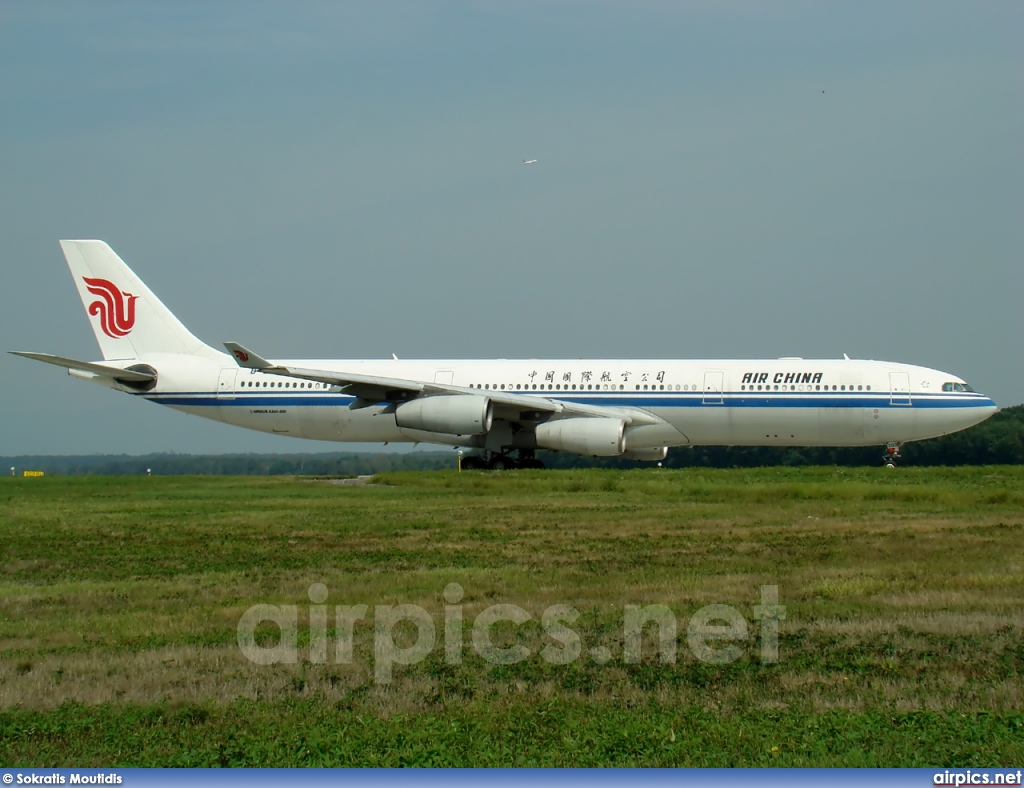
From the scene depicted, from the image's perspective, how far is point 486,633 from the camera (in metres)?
8.52

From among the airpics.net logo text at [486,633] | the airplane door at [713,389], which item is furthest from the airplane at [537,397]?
the airpics.net logo text at [486,633]

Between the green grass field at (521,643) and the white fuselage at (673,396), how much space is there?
1253 cm

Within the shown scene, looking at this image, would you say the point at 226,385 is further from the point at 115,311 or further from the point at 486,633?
the point at 486,633

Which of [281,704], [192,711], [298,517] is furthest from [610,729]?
[298,517]

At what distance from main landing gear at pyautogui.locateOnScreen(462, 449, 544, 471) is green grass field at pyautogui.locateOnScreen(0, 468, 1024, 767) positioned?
1390 centimetres

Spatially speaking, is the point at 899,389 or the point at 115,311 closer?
the point at 899,389

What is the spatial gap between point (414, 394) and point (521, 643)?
908 inches

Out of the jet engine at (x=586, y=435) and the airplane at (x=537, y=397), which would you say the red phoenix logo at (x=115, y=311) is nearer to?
the airplane at (x=537, y=397)

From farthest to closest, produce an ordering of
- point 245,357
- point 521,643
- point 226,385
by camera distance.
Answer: point 226,385 → point 245,357 → point 521,643

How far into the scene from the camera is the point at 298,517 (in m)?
18.1

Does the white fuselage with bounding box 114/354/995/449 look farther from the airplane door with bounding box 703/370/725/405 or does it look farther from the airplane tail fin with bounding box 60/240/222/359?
the airplane tail fin with bounding box 60/240/222/359

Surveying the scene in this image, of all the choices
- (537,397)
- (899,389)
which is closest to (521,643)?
(537,397)

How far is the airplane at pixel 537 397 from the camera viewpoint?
30.1 metres

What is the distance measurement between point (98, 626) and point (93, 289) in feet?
92.4
